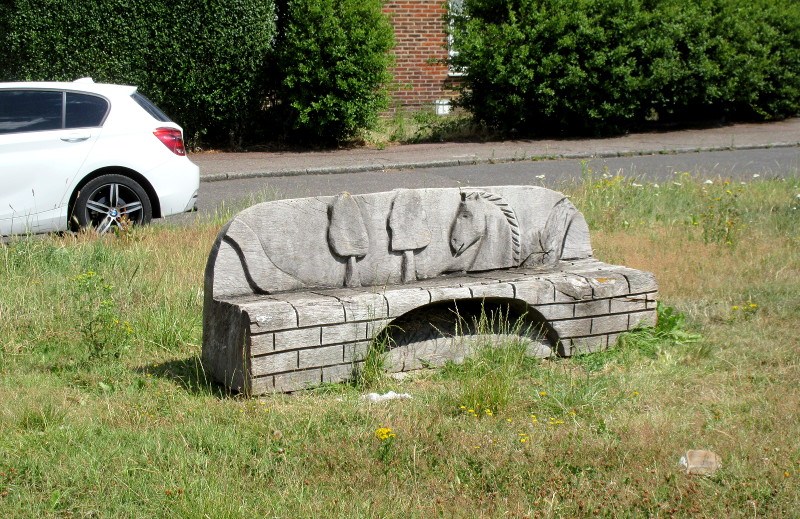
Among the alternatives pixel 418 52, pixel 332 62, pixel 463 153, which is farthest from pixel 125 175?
pixel 418 52

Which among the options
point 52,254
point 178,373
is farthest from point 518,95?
point 178,373

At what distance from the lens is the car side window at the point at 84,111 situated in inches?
319

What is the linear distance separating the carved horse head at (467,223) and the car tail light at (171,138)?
414 centimetres

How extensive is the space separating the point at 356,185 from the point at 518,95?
5016 mm

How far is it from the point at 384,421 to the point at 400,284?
116cm

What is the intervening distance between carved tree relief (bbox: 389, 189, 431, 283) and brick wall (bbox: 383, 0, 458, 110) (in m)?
12.9

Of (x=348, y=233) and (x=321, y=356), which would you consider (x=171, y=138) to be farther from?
(x=321, y=356)

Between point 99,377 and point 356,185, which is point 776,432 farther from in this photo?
point 356,185

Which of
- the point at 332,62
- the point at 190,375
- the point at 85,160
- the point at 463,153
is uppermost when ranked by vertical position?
the point at 332,62

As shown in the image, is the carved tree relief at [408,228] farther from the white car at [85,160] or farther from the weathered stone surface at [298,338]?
the white car at [85,160]

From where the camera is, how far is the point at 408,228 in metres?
5.00

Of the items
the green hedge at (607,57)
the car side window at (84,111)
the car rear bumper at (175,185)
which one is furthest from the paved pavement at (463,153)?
the car side window at (84,111)

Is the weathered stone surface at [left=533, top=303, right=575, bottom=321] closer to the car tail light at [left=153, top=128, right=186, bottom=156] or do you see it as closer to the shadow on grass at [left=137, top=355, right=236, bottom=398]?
the shadow on grass at [left=137, top=355, right=236, bottom=398]

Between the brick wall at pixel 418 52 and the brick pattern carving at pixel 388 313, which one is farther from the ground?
the brick wall at pixel 418 52
